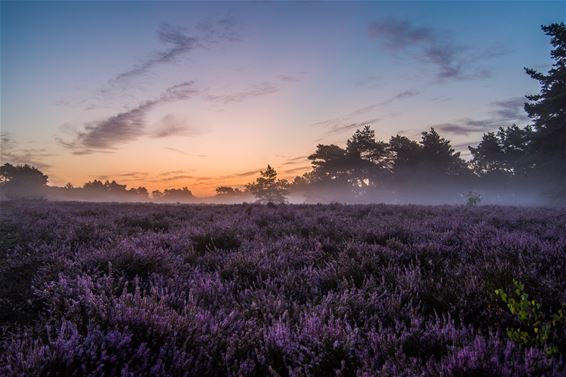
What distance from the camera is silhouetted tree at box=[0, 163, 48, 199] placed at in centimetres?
8950

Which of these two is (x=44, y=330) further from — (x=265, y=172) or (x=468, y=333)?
(x=265, y=172)

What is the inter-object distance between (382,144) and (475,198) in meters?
46.7

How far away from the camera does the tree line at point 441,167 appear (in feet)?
116

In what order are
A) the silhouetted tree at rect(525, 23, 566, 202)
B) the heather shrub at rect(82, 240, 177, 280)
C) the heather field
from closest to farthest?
the heather field, the heather shrub at rect(82, 240, 177, 280), the silhouetted tree at rect(525, 23, 566, 202)

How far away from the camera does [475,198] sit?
2528cm

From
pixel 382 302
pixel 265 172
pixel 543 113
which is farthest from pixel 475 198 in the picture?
pixel 265 172

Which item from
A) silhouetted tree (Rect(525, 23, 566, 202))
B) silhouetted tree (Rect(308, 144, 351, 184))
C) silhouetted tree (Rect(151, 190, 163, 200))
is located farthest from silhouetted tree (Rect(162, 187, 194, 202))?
silhouetted tree (Rect(525, 23, 566, 202))

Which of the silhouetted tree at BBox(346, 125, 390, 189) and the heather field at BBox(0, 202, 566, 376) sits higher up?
the silhouetted tree at BBox(346, 125, 390, 189)

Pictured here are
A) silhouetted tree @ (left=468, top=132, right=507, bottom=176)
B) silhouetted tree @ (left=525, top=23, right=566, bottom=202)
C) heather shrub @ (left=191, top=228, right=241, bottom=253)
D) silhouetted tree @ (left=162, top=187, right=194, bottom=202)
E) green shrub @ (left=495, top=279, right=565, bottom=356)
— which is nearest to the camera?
green shrub @ (left=495, top=279, right=565, bottom=356)

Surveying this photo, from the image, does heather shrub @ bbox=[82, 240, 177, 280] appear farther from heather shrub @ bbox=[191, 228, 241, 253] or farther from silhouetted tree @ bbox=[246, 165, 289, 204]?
silhouetted tree @ bbox=[246, 165, 289, 204]

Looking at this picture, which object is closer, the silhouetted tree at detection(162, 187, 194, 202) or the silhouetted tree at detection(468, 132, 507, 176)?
the silhouetted tree at detection(468, 132, 507, 176)

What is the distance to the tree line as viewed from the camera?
35219 mm

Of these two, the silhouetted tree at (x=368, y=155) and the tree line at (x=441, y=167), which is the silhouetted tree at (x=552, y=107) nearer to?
the tree line at (x=441, y=167)

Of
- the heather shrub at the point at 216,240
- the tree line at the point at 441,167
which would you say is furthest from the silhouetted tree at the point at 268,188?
the heather shrub at the point at 216,240
